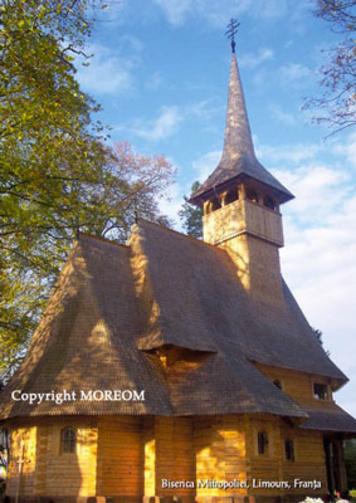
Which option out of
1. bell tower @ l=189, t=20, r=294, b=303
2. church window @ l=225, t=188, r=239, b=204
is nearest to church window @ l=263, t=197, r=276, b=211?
bell tower @ l=189, t=20, r=294, b=303

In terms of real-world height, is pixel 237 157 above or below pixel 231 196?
above

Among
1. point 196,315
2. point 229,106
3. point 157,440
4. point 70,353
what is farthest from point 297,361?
point 229,106

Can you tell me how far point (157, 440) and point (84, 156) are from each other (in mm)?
8903

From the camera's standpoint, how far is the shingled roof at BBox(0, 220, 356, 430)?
15523mm

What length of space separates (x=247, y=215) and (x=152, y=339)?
10.3 m

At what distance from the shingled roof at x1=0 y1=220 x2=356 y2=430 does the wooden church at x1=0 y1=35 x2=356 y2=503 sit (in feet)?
0.16

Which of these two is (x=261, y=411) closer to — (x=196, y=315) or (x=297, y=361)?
(x=196, y=315)

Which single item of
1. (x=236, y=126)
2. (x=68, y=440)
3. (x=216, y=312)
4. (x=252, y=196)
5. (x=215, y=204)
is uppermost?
(x=236, y=126)

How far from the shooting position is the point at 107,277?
18.9 m

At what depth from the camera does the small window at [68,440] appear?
1506 centimetres

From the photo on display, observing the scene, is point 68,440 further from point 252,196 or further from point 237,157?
point 237,157

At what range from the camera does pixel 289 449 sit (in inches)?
763

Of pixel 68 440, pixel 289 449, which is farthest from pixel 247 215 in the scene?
→ pixel 68 440

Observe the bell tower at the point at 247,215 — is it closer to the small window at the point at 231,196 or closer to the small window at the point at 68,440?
the small window at the point at 231,196
